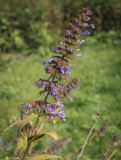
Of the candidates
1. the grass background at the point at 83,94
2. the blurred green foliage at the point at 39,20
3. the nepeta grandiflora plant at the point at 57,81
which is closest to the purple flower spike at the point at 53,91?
the nepeta grandiflora plant at the point at 57,81

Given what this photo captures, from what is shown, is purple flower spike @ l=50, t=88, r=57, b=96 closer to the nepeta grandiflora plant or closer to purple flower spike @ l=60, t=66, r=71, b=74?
the nepeta grandiflora plant

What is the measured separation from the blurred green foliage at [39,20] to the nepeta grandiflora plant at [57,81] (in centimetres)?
660

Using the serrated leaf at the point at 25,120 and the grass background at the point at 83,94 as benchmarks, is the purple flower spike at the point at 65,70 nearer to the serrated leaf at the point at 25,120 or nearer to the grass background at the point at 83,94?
the serrated leaf at the point at 25,120

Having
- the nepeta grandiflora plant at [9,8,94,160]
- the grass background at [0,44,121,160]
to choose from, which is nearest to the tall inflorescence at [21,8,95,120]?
the nepeta grandiflora plant at [9,8,94,160]

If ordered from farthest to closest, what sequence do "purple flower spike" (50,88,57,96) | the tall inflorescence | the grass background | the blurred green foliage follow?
the blurred green foliage → the grass background → "purple flower spike" (50,88,57,96) → the tall inflorescence

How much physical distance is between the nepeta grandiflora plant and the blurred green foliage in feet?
21.7

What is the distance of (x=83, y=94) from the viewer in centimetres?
683

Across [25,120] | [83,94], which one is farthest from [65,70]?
[83,94]

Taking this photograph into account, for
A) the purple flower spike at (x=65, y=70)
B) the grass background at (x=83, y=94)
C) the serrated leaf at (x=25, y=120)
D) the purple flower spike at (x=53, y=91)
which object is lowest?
the grass background at (x=83, y=94)

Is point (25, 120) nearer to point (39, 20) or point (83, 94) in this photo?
point (83, 94)

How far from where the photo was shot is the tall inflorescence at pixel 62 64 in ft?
7.06

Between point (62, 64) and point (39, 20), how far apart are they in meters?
7.43

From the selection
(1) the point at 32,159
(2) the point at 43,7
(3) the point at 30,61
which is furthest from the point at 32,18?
(1) the point at 32,159

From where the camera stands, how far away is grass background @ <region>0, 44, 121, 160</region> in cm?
529
